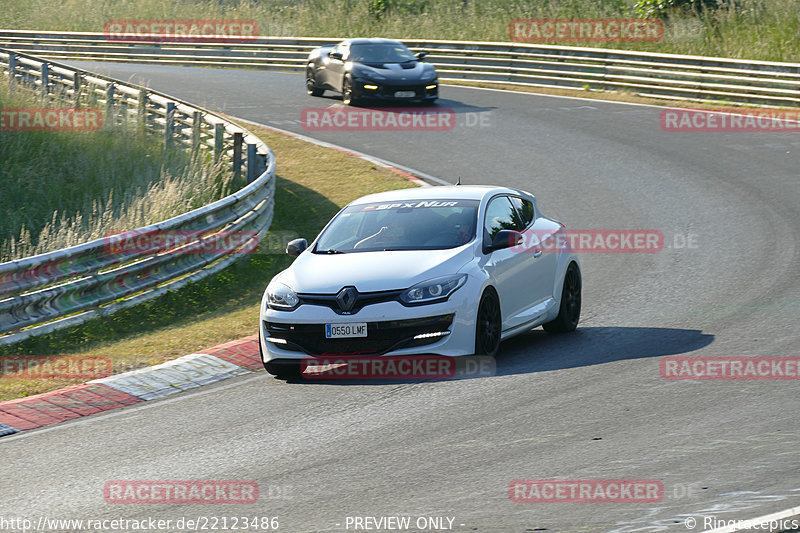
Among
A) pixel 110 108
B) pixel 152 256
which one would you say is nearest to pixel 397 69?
pixel 110 108

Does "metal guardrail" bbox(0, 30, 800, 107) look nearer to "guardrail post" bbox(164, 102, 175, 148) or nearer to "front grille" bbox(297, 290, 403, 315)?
"guardrail post" bbox(164, 102, 175, 148)

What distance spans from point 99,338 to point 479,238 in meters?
4.23

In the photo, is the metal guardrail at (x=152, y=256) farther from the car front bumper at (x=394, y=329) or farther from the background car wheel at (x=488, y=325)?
the background car wheel at (x=488, y=325)

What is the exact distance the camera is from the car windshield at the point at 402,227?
1063 centimetres

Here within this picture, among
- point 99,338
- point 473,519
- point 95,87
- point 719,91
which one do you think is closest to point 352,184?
point 95,87

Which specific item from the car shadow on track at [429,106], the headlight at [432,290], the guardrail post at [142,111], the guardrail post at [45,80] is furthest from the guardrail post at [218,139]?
the headlight at [432,290]

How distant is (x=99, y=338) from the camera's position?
1210 centimetres

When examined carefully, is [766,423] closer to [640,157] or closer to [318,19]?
[640,157]

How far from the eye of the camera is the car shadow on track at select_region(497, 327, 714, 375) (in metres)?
10.2

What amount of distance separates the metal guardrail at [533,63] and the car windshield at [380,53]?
4.47 metres

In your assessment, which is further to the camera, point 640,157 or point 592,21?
point 592,21

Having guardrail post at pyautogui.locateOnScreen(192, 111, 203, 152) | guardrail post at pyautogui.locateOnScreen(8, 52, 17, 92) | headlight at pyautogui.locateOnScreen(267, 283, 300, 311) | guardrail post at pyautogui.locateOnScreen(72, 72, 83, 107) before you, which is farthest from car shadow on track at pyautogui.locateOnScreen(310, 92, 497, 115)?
headlight at pyautogui.locateOnScreen(267, 283, 300, 311)

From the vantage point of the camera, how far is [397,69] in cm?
2794

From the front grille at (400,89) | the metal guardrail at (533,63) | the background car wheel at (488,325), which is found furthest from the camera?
the front grille at (400,89)
